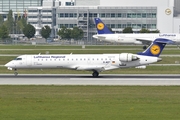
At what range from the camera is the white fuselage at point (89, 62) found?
52.6 metres

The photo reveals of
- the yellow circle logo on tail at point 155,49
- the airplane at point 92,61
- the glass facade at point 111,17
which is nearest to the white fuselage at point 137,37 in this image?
the glass facade at point 111,17

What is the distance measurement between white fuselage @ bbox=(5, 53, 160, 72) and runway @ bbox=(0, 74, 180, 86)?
3.59ft

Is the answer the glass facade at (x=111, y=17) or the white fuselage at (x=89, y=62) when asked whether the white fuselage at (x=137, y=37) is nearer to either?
the glass facade at (x=111, y=17)

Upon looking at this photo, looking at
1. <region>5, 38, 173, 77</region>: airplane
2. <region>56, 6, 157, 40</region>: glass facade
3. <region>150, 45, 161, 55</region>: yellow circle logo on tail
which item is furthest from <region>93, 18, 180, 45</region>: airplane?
<region>5, 38, 173, 77</region>: airplane

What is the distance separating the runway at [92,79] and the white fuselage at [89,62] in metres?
1.09

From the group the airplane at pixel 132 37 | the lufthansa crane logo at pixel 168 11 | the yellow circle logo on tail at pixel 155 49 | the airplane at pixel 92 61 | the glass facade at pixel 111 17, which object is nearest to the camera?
the airplane at pixel 92 61

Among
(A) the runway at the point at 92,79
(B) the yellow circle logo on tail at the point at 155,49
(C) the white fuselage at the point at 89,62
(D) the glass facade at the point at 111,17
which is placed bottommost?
(A) the runway at the point at 92,79

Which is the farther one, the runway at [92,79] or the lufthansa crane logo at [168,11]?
the lufthansa crane logo at [168,11]

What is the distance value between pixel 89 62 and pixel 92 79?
2.74 metres

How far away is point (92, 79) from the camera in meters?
50.8

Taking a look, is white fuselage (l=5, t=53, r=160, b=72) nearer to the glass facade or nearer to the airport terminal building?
the airport terminal building

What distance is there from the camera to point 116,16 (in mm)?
175125

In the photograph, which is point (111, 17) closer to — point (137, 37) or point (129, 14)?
point (129, 14)
